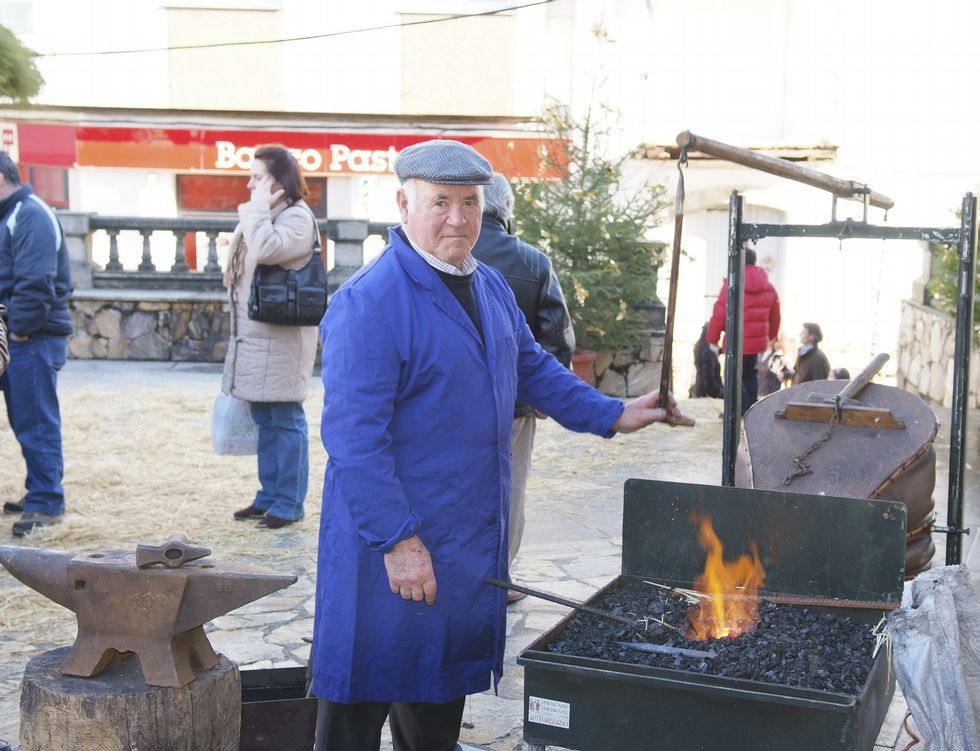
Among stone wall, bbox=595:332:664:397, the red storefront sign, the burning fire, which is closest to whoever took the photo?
the burning fire

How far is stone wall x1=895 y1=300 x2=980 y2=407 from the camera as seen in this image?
11531 millimetres

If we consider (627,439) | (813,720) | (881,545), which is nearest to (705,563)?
(881,545)

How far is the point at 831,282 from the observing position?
18.8m

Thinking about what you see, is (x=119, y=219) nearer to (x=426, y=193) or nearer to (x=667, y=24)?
(x=667, y=24)

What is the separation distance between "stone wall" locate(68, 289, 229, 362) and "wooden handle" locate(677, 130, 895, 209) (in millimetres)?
9638

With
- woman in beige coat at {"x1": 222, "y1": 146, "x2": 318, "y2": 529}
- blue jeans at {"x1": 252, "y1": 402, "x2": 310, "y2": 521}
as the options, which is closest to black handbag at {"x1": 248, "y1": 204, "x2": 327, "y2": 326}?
woman in beige coat at {"x1": 222, "y1": 146, "x2": 318, "y2": 529}

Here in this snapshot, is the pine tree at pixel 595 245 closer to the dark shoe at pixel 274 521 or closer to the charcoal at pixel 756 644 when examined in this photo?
the dark shoe at pixel 274 521

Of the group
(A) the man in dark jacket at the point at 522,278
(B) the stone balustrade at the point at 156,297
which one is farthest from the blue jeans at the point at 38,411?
(B) the stone balustrade at the point at 156,297

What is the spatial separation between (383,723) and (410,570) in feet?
1.88

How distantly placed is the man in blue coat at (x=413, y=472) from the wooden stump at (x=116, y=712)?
0.32 meters

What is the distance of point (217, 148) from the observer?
21.3m

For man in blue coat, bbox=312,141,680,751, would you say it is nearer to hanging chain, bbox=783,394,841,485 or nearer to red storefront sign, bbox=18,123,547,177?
hanging chain, bbox=783,394,841,485

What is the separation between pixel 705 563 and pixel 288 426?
134 inches

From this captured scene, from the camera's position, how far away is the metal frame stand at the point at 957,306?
489 centimetres
